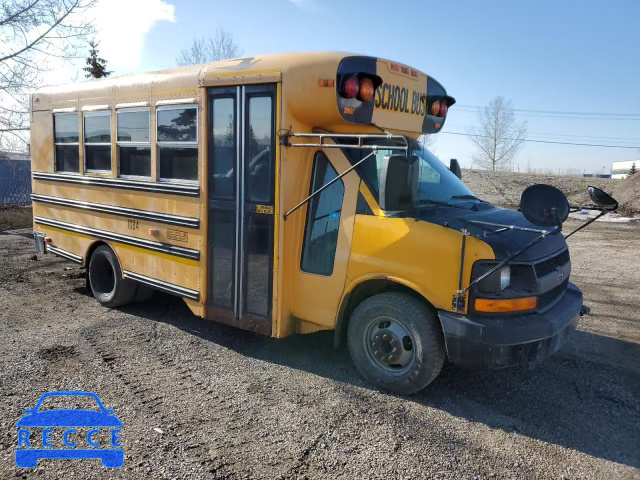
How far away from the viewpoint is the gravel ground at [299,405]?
3.30 m

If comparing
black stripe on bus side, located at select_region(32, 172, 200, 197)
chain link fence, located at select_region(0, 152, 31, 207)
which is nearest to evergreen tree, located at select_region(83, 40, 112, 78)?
chain link fence, located at select_region(0, 152, 31, 207)

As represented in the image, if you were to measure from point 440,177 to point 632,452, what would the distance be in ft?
9.07

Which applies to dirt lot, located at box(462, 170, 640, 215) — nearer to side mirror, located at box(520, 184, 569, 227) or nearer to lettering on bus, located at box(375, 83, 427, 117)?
lettering on bus, located at box(375, 83, 427, 117)

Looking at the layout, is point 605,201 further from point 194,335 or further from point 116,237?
point 116,237

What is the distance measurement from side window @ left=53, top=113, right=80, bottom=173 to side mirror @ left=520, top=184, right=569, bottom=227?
564cm

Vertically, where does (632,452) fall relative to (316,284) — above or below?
below

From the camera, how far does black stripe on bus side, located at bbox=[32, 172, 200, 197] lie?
17.3 feet

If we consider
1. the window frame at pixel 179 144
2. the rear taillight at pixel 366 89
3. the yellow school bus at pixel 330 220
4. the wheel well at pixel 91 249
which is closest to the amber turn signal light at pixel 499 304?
the yellow school bus at pixel 330 220

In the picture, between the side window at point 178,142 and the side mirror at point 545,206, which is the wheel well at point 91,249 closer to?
the side window at point 178,142

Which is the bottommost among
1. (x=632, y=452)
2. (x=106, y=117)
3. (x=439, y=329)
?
(x=632, y=452)

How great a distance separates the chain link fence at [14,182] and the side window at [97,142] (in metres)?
15.2

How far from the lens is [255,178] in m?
4.73

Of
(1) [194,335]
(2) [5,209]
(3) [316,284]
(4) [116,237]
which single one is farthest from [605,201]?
(2) [5,209]
